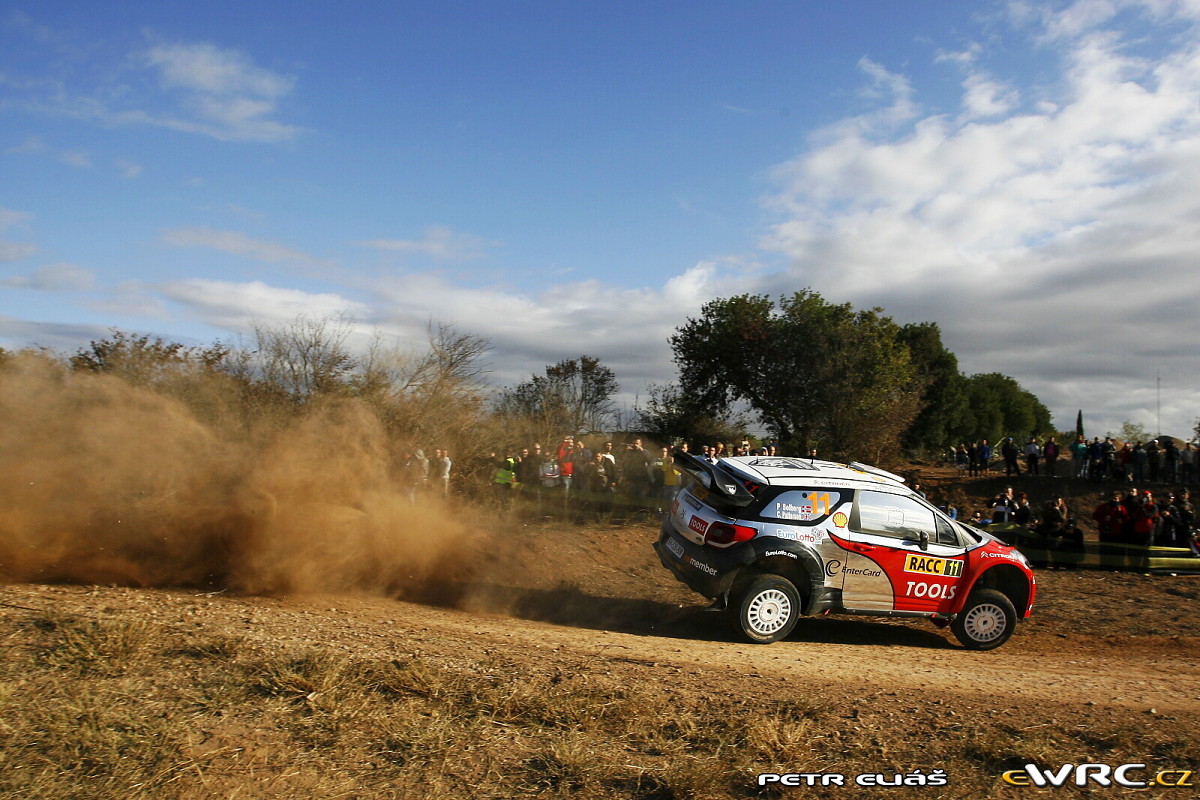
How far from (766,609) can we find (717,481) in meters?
1.47

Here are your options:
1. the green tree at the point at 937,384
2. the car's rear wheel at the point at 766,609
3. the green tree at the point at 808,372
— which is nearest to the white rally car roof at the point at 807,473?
the car's rear wheel at the point at 766,609

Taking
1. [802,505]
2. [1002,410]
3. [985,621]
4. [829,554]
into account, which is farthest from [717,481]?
[1002,410]

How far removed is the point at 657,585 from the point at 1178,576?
10.3 metres

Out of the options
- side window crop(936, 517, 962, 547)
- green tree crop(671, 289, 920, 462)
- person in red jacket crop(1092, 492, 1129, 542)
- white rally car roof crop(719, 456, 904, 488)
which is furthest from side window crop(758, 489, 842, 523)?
green tree crop(671, 289, 920, 462)

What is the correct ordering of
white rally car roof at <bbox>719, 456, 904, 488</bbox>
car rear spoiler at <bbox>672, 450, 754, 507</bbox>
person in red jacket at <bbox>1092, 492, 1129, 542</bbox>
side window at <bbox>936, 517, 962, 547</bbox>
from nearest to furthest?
car rear spoiler at <bbox>672, 450, 754, 507</bbox>
white rally car roof at <bbox>719, 456, 904, 488</bbox>
side window at <bbox>936, 517, 962, 547</bbox>
person in red jacket at <bbox>1092, 492, 1129, 542</bbox>

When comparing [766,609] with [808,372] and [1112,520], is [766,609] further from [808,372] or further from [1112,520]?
[808,372]

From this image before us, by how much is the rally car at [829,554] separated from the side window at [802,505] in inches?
0.4

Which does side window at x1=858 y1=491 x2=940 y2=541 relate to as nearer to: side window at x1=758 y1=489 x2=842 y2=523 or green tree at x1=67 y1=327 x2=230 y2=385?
side window at x1=758 y1=489 x2=842 y2=523

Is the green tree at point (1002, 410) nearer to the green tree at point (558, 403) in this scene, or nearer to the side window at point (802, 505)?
the green tree at point (558, 403)

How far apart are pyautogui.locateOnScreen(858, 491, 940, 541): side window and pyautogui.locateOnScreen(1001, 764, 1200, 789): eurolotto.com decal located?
384 centimetres

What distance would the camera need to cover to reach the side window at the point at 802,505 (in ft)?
26.7

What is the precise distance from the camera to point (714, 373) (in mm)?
31375

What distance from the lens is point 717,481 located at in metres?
8.47

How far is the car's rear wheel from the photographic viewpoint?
315 inches
